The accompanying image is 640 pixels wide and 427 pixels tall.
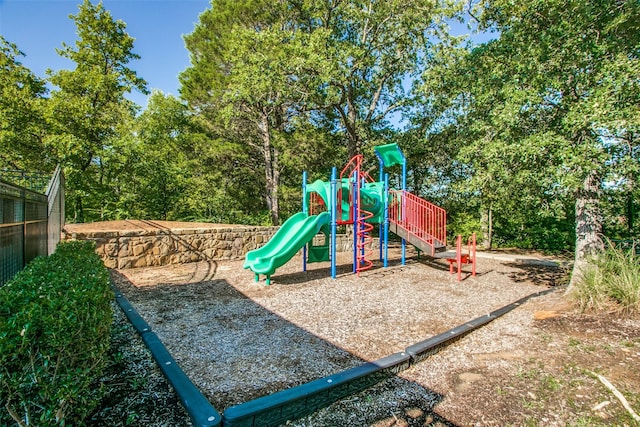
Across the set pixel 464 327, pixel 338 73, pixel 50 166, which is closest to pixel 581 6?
pixel 464 327

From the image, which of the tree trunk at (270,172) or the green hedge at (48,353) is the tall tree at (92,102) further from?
the green hedge at (48,353)

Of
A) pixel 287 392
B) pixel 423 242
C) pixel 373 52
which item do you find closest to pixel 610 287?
pixel 423 242

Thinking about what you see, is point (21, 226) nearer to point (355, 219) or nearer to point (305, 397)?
point (305, 397)

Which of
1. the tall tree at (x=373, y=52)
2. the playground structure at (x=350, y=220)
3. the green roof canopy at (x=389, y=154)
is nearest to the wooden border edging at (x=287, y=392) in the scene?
the playground structure at (x=350, y=220)

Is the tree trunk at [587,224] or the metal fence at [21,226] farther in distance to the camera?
the tree trunk at [587,224]

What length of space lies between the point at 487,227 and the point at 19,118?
18318 mm

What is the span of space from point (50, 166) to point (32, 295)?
14523 millimetres

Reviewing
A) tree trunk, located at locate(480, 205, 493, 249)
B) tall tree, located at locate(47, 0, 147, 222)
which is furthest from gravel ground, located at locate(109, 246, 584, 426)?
tall tree, located at locate(47, 0, 147, 222)

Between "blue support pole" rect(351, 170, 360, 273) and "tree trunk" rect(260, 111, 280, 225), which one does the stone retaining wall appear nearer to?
"blue support pole" rect(351, 170, 360, 273)

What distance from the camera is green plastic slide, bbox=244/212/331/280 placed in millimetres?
6117

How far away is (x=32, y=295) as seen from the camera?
1.94 metres

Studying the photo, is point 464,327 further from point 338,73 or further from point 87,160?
point 87,160

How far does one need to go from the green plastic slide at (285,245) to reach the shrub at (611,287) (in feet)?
14.2

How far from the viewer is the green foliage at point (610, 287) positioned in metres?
3.88
